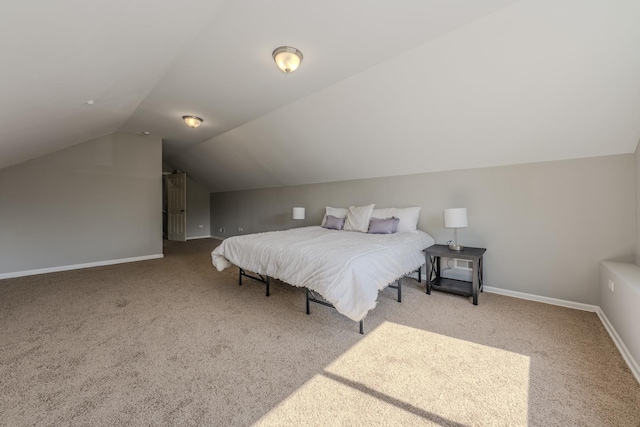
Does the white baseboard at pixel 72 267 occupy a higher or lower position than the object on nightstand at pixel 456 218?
lower

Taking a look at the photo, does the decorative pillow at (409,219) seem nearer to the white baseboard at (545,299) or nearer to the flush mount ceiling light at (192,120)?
the white baseboard at (545,299)

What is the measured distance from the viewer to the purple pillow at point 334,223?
4.42m

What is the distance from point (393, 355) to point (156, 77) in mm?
3608

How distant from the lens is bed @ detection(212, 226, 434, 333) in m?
2.12

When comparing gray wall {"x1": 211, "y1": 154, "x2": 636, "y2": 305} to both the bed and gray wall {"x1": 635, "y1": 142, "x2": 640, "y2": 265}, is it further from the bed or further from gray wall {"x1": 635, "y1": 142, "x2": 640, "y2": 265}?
the bed

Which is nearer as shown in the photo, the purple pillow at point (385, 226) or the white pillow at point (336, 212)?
the purple pillow at point (385, 226)

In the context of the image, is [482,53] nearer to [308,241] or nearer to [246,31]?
[246,31]

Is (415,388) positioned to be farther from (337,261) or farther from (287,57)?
(287,57)

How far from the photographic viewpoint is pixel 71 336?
2.18 metres

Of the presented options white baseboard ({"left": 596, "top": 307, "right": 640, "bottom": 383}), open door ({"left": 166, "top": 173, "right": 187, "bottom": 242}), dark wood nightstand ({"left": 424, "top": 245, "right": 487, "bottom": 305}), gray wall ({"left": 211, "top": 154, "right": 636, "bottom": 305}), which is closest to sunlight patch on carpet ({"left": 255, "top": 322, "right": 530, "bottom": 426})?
white baseboard ({"left": 596, "top": 307, "right": 640, "bottom": 383})

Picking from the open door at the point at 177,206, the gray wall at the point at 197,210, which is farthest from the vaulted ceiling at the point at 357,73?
the gray wall at the point at 197,210

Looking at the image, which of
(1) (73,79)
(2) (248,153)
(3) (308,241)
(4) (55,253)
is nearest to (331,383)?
(3) (308,241)

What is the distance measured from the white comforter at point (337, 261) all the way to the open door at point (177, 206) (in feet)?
14.7

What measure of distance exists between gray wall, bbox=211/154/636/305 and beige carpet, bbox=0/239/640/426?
39 cm
